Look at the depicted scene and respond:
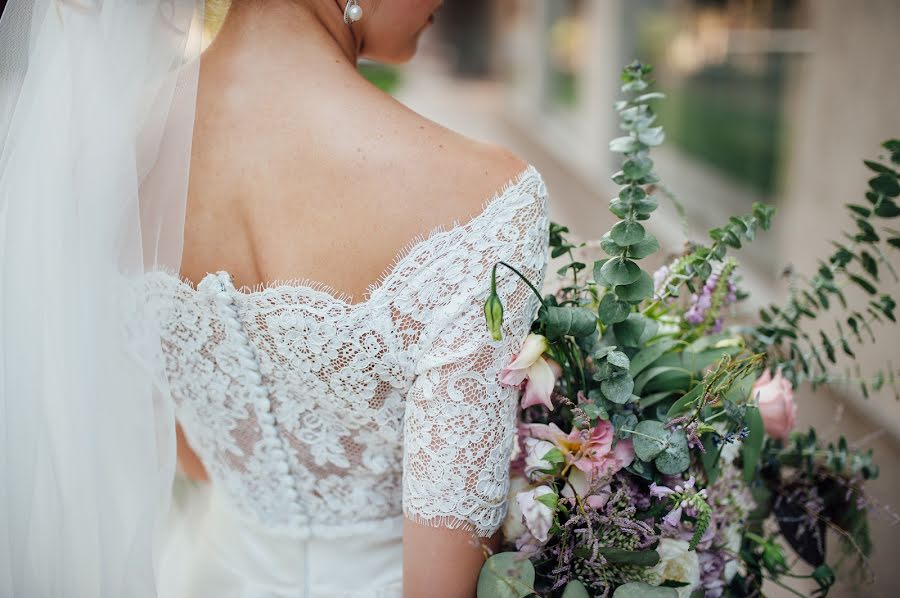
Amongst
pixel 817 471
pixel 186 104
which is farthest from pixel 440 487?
pixel 817 471

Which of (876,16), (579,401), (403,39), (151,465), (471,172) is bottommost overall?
(151,465)

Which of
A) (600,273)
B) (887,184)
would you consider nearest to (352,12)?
(600,273)

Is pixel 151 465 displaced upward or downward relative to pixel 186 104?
downward

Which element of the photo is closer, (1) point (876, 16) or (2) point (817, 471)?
(2) point (817, 471)

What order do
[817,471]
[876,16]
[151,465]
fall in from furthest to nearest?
[876,16], [817,471], [151,465]

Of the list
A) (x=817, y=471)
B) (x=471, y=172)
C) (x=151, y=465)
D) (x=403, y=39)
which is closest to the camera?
(x=471, y=172)

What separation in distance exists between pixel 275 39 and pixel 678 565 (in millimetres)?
795

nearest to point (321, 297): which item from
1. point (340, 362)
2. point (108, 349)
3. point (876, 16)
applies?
point (340, 362)

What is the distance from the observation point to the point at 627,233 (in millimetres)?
896

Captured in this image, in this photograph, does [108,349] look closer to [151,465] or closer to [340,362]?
[151,465]

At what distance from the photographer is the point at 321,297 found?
90 centimetres

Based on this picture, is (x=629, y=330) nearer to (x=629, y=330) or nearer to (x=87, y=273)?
(x=629, y=330)

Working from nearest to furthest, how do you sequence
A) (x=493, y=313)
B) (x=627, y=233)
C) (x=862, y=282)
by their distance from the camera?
(x=493, y=313)
(x=627, y=233)
(x=862, y=282)

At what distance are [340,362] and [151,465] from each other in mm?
289
